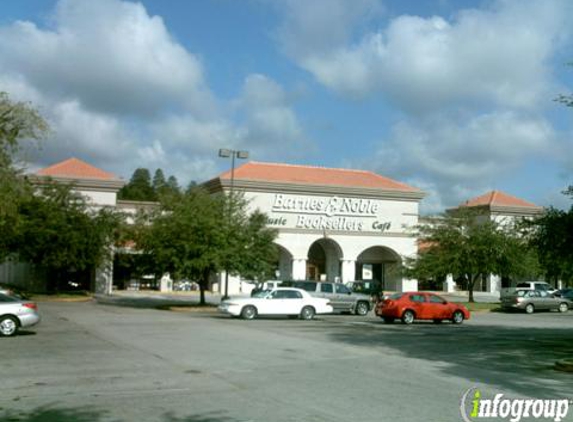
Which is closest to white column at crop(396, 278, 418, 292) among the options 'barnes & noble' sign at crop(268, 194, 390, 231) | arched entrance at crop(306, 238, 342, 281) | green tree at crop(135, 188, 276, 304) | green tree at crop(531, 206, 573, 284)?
'barnes & noble' sign at crop(268, 194, 390, 231)

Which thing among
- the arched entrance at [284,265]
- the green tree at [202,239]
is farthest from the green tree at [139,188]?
the green tree at [202,239]

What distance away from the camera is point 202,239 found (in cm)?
A: 3975

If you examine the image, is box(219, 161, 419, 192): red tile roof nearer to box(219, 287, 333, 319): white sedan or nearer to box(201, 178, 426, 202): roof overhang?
box(201, 178, 426, 202): roof overhang

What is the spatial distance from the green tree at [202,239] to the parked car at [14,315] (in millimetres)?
16848

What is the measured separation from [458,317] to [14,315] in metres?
19.4

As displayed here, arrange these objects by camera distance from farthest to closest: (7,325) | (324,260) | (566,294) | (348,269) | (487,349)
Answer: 1. (324,260)
2. (348,269)
3. (566,294)
4. (7,325)
5. (487,349)

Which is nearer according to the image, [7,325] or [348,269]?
[7,325]

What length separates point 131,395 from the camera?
37.7 feet

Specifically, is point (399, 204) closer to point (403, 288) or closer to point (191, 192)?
point (403, 288)

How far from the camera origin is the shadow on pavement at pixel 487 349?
1391cm

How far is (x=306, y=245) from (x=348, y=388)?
49.3m

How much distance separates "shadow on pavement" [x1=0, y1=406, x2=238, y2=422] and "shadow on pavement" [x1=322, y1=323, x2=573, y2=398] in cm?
566

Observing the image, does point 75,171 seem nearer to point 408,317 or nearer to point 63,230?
point 63,230

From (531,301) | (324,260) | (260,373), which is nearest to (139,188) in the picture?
(324,260)
